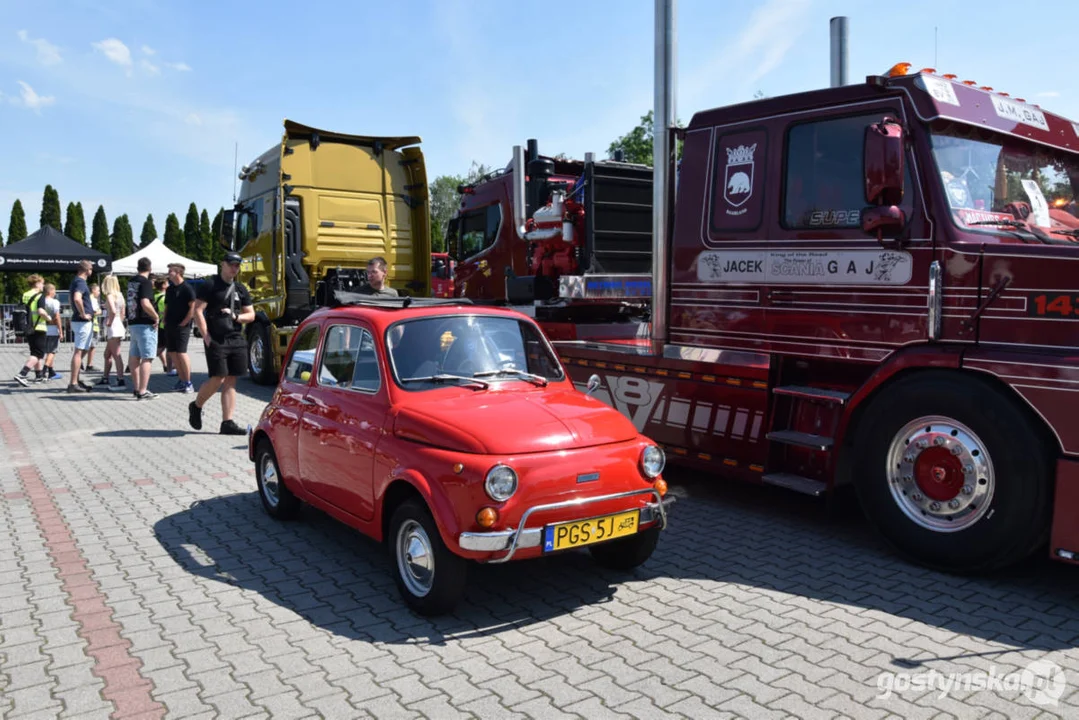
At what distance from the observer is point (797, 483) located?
18.2 ft

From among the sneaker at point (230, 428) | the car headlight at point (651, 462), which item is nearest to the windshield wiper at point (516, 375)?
the car headlight at point (651, 462)

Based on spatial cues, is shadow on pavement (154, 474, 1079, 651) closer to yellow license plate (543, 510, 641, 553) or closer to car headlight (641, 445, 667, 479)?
yellow license plate (543, 510, 641, 553)

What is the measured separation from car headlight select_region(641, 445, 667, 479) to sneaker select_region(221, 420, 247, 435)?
20.7ft

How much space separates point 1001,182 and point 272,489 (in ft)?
17.8

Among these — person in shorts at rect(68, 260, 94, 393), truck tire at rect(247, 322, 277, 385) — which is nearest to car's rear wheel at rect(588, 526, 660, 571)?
truck tire at rect(247, 322, 277, 385)

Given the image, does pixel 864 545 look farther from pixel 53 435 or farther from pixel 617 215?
pixel 53 435

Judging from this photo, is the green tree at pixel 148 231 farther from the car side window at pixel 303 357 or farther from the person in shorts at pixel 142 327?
the car side window at pixel 303 357

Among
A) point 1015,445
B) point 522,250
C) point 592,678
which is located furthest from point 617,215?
point 592,678

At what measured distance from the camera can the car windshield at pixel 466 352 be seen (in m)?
4.85

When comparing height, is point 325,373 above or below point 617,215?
below

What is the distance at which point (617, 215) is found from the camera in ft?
32.4

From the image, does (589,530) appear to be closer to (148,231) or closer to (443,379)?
(443,379)

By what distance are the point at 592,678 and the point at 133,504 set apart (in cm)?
459

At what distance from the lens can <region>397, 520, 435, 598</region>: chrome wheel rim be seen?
4.21 m
